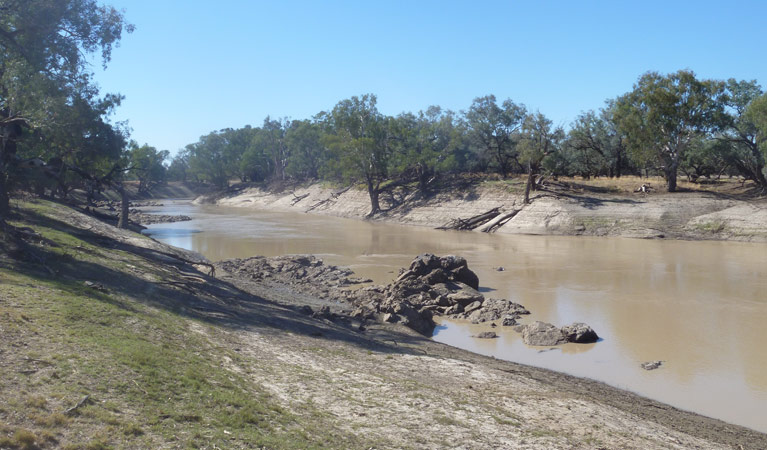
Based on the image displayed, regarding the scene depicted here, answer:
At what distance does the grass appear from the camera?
21.8ft

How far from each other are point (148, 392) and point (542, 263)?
2972cm

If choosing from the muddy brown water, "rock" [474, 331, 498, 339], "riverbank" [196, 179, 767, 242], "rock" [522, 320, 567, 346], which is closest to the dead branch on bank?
Answer: "riverbank" [196, 179, 767, 242]

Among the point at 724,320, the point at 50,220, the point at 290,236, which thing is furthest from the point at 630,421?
the point at 290,236

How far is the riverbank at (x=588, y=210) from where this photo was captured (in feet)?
148

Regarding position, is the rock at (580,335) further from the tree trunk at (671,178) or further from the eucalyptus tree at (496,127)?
the eucalyptus tree at (496,127)

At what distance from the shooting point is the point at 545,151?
5672cm

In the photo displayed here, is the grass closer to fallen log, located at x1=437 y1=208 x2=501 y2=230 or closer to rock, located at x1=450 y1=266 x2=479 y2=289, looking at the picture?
rock, located at x1=450 y1=266 x2=479 y2=289

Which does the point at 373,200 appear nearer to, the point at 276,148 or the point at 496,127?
the point at 496,127

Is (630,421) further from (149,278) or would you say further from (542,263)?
(542,263)

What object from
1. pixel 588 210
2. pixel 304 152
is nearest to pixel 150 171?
pixel 304 152

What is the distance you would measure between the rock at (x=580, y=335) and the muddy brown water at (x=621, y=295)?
0.98 ft

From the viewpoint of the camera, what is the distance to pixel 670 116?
2040 inches

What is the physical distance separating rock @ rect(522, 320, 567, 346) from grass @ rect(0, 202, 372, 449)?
9998 millimetres

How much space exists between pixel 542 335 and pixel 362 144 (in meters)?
52.6
